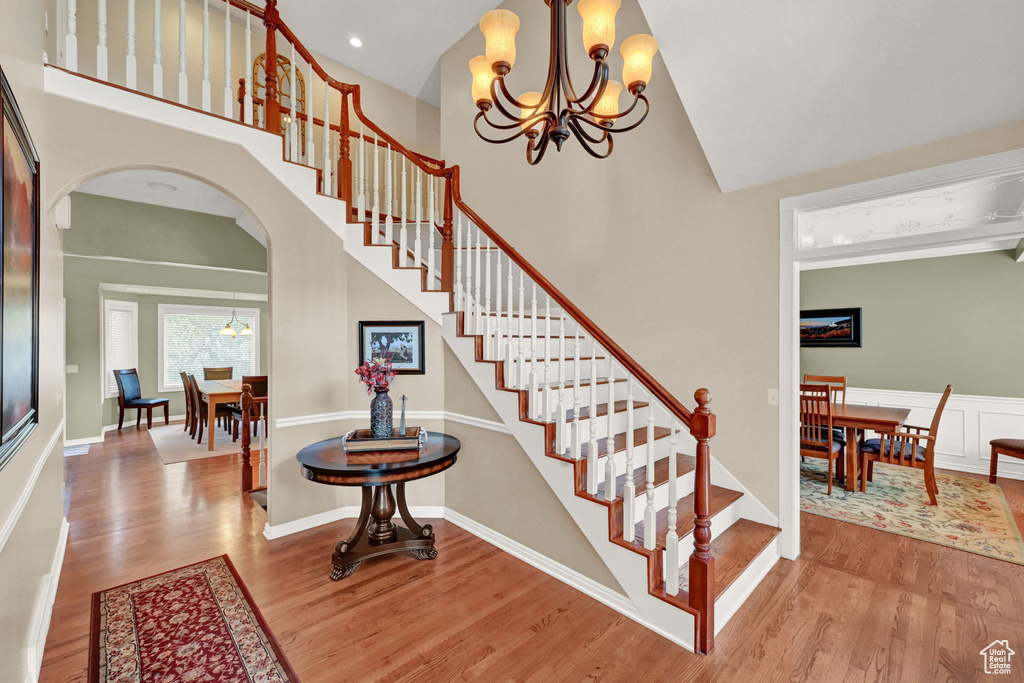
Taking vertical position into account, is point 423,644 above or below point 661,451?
below

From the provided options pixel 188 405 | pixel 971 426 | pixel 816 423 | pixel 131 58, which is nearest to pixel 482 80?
pixel 131 58

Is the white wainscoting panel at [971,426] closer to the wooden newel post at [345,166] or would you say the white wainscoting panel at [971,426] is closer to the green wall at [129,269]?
the wooden newel post at [345,166]

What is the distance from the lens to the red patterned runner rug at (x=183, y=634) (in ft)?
6.07

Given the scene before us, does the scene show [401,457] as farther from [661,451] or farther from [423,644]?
[661,451]

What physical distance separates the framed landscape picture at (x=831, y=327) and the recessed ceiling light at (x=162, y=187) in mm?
8796

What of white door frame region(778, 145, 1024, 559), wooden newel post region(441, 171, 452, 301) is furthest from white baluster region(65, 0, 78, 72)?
white door frame region(778, 145, 1024, 559)

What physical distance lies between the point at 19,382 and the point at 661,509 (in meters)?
2.98

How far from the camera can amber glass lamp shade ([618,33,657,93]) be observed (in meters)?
1.93

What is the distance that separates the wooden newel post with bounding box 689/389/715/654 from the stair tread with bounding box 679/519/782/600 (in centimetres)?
18

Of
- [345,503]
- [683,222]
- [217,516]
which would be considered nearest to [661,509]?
[683,222]

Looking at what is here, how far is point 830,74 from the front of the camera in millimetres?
2252

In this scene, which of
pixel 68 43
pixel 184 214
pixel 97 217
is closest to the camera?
pixel 68 43

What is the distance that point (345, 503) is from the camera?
3479 mm

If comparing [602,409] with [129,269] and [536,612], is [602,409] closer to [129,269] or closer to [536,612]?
[536,612]
